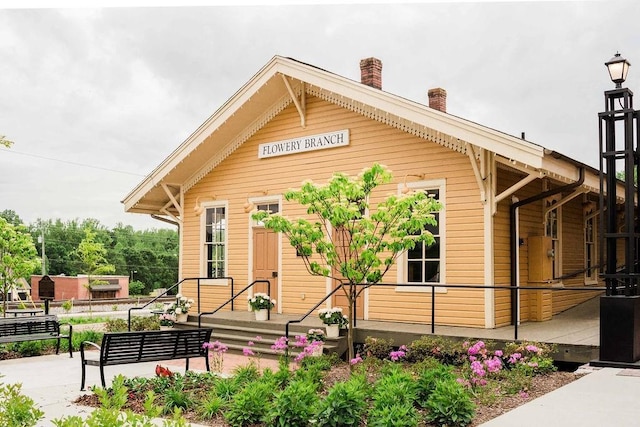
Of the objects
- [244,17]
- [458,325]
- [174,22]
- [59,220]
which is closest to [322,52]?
[244,17]

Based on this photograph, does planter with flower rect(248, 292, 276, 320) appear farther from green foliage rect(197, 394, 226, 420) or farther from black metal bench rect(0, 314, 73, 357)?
green foliage rect(197, 394, 226, 420)

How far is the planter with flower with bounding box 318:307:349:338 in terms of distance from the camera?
10.6 m

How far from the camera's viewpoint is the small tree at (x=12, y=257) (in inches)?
665

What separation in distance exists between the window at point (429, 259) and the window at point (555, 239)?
2950 mm

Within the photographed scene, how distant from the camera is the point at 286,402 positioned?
5.62 metres

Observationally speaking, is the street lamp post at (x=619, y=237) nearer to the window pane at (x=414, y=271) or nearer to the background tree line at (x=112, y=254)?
the window pane at (x=414, y=271)

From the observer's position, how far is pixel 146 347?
829cm

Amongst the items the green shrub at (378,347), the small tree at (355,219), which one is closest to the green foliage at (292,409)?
the small tree at (355,219)

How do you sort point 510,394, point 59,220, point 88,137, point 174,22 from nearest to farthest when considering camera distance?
point 510,394
point 174,22
point 88,137
point 59,220

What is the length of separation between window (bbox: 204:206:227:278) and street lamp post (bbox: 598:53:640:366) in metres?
8.64

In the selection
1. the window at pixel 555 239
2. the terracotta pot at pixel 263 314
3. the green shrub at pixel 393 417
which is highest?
the window at pixel 555 239

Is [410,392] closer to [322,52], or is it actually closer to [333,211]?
[333,211]

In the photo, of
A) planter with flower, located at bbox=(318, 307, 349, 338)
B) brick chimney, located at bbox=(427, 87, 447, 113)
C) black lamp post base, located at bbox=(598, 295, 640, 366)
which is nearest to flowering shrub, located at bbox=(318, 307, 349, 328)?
planter with flower, located at bbox=(318, 307, 349, 338)

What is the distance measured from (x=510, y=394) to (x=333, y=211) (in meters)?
2.96
